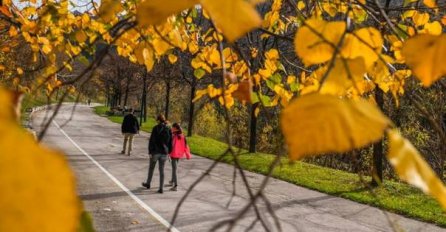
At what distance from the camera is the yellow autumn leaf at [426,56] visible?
2.01ft

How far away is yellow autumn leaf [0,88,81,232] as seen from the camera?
0.25 m

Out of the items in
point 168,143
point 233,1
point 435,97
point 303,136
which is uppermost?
point 435,97

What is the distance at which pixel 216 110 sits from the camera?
3612 cm

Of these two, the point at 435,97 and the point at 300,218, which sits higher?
the point at 435,97

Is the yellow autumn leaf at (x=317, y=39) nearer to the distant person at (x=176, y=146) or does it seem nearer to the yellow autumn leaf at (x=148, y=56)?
the yellow autumn leaf at (x=148, y=56)

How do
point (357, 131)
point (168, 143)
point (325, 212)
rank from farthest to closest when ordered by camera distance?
point (168, 143), point (325, 212), point (357, 131)

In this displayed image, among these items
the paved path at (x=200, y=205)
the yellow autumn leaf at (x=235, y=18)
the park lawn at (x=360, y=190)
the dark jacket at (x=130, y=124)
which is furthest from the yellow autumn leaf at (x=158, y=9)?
the dark jacket at (x=130, y=124)

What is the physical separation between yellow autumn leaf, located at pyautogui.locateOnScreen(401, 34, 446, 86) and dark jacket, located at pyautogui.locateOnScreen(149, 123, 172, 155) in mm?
9335

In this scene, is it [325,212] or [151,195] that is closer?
[325,212]

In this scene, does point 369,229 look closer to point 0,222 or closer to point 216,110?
point 0,222

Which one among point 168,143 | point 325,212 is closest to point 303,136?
point 325,212

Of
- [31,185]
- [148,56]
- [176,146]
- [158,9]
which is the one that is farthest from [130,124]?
[31,185]

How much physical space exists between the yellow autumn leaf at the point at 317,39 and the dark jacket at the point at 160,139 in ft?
30.5

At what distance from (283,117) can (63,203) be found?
229mm
